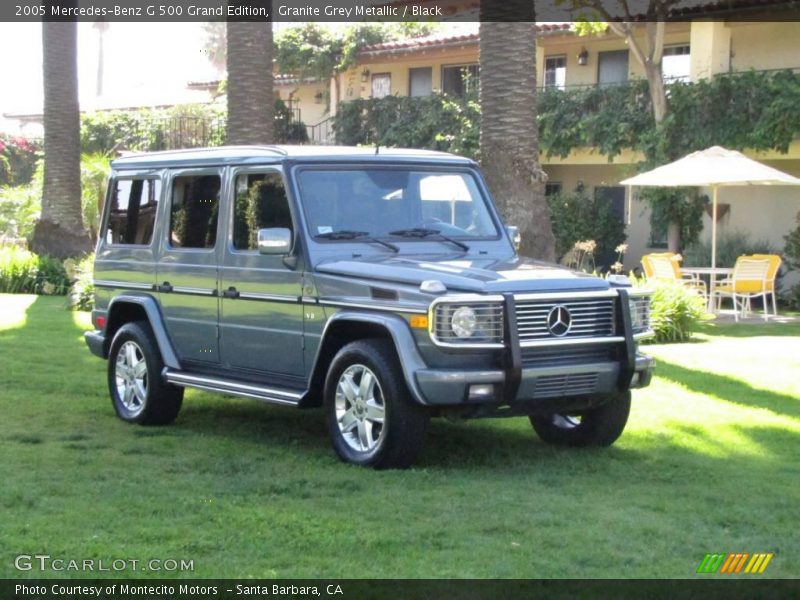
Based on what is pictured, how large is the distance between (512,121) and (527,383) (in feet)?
22.6

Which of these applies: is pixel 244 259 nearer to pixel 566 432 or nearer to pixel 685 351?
pixel 566 432

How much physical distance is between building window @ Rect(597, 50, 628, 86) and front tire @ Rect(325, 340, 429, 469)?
21.6 meters

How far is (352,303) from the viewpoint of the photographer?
8102 mm

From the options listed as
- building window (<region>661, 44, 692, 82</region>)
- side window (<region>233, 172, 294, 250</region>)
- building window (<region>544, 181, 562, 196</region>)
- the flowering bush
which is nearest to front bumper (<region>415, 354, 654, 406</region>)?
side window (<region>233, 172, 294, 250</region>)

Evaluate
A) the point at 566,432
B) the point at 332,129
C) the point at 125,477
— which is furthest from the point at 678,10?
the point at 125,477

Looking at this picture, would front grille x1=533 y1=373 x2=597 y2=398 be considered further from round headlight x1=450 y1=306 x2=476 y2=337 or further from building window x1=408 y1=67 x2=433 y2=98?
building window x1=408 y1=67 x2=433 y2=98

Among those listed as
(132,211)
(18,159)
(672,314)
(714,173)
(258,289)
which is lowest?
(672,314)

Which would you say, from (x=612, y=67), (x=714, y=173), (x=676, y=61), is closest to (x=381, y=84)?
(x=612, y=67)

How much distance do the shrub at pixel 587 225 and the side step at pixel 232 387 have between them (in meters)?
18.0

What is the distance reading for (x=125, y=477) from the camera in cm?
783

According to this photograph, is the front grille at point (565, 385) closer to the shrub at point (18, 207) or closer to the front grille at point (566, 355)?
the front grille at point (566, 355)

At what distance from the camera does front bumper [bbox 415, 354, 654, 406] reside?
7590 millimetres

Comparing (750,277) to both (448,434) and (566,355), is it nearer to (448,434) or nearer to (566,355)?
(448,434)

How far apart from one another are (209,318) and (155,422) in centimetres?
106
